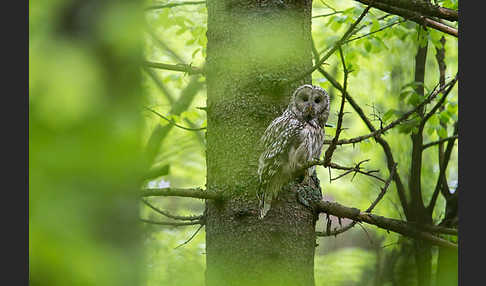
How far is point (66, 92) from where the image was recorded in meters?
0.73

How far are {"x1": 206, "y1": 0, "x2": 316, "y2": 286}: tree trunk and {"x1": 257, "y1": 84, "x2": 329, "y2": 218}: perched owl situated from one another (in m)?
0.05

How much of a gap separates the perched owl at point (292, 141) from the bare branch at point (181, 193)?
24cm

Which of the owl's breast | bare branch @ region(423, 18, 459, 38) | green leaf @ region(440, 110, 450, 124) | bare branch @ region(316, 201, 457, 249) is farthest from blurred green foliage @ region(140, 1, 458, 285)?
bare branch @ region(316, 201, 457, 249)

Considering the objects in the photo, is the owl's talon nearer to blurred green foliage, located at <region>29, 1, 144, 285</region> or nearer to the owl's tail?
the owl's tail

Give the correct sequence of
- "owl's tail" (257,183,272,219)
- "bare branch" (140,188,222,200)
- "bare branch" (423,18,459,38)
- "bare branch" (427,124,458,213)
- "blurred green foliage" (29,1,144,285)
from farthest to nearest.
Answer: "bare branch" (427,124,458,213) → "bare branch" (423,18,459,38) → "owl's tail" (257,183,272,219) → "bare branch" (140,188,222,200) → "blurred green foliage" (29,1,144,285)

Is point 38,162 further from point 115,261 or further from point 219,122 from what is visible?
point 219,122

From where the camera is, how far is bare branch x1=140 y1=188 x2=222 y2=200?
98.0 inches

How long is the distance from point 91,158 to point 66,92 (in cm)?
9

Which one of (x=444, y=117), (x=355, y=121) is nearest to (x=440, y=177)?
(x=444, y=117)

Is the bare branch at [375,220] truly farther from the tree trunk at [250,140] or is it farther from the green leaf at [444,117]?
the green leaf at [444,117]

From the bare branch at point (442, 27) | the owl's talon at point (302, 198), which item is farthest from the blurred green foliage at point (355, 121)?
the owl's talon at point (302, 198)

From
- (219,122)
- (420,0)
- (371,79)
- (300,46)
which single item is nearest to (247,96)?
(219,122)

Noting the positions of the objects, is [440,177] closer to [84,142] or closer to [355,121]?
[355,121]

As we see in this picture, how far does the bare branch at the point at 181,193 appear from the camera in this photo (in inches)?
98.0
